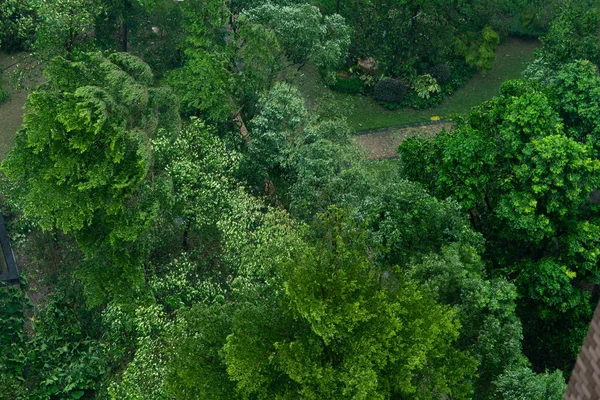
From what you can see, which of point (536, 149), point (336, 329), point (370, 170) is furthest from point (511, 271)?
point (336, 329)

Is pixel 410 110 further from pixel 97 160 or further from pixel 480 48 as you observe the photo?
pixel 97 160

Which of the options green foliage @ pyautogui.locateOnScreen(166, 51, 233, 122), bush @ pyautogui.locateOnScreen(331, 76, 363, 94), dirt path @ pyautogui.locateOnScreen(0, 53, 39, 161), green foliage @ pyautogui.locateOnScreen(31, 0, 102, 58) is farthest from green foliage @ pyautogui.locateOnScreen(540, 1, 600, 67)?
dirt path @ pyautogui.locateOnScreen(0, 53, 39, 161)

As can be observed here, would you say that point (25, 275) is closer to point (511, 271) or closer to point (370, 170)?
point (370, 170)

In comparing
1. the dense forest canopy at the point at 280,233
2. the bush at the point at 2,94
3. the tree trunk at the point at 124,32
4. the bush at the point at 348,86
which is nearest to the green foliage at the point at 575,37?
the dense forest canopy at the point at 280,233

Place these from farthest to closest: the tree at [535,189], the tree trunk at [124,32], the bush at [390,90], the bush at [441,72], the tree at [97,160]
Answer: the bush at [441,72]
the bush at [390,90]
the tree trunk at [124,32]
the tree at [535,189]
the tree at [97,160]

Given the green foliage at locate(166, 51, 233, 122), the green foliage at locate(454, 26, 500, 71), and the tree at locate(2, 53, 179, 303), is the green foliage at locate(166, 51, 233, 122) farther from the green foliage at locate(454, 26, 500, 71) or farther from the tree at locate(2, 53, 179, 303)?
the green foliage at locate(454, 26, 500, 71)

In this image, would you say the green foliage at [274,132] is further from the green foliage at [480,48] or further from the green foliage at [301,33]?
the green foliage at [480,48]
